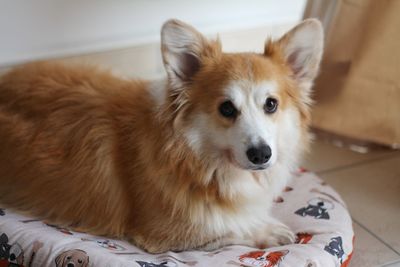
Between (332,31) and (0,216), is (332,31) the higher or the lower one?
the higher one

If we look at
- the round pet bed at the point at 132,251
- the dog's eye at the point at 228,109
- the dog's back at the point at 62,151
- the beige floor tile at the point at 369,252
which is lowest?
the beige floor tile at the point at 369,252

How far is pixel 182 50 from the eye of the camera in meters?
1.62

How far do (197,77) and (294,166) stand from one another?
461 millimetres

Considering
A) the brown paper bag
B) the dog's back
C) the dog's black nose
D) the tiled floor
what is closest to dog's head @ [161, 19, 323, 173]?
the dog's black nose

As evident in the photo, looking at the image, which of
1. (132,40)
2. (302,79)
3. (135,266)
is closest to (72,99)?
(135,266)

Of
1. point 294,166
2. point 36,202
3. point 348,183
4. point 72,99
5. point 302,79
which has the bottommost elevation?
point 348,183

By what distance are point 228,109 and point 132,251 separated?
0.51 metres

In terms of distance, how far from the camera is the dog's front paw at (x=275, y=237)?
5.81ft

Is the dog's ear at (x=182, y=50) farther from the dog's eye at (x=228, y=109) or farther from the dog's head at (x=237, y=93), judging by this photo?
the dog's eye at (x=228, y=109)

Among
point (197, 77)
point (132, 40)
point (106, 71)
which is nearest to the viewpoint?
point (197, 77)

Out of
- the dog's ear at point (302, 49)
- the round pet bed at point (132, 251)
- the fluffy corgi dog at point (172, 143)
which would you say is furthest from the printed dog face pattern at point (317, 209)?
the dog's ear at point (302, 49)

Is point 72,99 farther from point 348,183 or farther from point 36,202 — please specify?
point 348,183

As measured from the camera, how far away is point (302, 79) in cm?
175

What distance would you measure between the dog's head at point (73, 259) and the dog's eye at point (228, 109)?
1.80 feet
